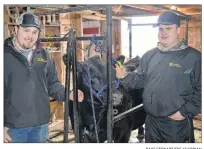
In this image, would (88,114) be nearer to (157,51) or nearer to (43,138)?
(43,138)

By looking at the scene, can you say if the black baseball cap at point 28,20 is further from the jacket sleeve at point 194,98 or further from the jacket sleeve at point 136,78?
the jacket sleeve at point 194,98

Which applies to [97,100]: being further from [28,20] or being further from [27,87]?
[28,20]

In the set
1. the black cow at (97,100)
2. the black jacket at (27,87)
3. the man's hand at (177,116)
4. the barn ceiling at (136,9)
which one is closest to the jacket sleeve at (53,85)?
the black jacket at (27,87)

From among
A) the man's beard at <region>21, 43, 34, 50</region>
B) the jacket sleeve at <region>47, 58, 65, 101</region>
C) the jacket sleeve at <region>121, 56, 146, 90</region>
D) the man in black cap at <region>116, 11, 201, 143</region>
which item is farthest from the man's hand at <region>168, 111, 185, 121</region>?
the man's beard at <region>21, 43, 34, 50</region>

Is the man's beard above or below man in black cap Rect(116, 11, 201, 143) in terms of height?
above

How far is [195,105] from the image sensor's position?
50.4 inches

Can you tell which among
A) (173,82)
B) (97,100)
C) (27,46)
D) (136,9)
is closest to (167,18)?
(173,82)

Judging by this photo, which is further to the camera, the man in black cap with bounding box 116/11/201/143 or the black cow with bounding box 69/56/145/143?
the black cow with bounding box 69/56/145/143

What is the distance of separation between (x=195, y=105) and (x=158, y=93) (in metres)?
0.18

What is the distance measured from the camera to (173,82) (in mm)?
1311

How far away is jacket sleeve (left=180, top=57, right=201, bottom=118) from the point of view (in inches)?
49.8

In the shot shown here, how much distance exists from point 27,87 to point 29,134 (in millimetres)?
231

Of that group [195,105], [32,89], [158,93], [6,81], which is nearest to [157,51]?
[158,93]

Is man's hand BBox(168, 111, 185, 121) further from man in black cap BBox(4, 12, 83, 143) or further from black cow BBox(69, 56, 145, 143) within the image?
man in black cap BBox(4, 12, 83, 143)
